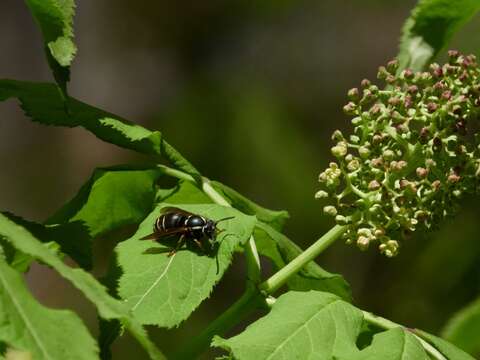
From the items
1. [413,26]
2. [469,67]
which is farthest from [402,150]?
[413,26]

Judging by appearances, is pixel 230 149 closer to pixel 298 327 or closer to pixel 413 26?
pixel 413 26

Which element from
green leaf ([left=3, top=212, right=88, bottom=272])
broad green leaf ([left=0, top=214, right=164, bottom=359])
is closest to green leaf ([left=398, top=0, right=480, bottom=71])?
green leaf ([left=3, top=212, right=88, bottom=272])

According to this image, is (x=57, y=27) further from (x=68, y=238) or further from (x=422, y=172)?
(x=422, y=172)

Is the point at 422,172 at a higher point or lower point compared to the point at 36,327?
higher

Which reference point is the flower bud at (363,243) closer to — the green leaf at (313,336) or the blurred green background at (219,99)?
the green leaf at (313,336)

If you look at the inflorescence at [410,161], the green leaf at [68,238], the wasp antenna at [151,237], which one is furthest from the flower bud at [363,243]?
the green leaf at [68,238]

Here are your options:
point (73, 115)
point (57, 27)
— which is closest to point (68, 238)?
point (73, 115)
